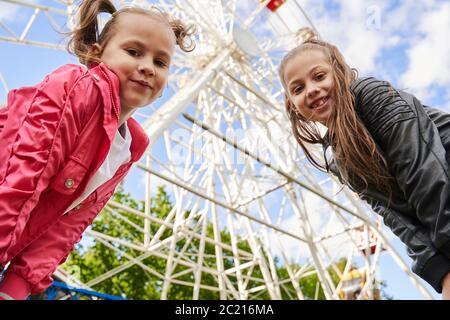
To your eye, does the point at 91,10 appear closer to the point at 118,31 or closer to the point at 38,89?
the point at 118,31

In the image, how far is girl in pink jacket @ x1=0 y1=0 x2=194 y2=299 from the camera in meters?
1.33

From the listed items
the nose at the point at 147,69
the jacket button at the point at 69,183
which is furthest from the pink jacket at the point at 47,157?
the nose at the point at 147,69

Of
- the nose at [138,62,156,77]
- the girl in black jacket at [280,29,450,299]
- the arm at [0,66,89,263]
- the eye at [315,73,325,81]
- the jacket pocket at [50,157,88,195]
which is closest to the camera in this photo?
the arm at [0,66,89,263]

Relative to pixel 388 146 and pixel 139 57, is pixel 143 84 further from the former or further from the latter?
pixel 388 146

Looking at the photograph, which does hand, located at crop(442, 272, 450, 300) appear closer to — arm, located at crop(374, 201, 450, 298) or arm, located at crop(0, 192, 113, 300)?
arm, located at crop(374, 201, 450, 298)

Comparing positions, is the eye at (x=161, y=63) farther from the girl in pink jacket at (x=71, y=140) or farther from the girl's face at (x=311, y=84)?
the girl's face at (x=311, y=84)

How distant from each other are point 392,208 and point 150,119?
4614 millimetres

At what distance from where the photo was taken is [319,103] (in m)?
1.91

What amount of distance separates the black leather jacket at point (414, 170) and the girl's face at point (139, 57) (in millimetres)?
698

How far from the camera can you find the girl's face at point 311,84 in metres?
1.90

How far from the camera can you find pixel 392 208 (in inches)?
69.6

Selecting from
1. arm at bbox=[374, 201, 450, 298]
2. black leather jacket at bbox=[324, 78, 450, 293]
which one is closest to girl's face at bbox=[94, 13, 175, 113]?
black leather jacket at bbox=[324, 78, 450, 293]

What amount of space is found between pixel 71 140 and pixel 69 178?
4.3 inches
